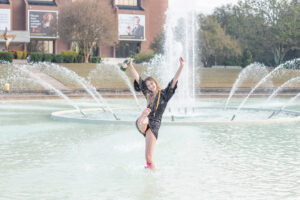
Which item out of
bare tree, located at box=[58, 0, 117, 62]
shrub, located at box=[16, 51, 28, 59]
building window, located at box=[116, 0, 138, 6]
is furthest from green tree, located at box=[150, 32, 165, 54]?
building window, located at box=[116, 0, 138, 6]

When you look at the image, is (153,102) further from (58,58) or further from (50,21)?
(50,21)

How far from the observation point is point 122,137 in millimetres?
13273

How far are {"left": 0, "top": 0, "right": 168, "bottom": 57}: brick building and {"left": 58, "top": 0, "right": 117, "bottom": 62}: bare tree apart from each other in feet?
39.3

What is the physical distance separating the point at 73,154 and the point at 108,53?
6875 centimetres

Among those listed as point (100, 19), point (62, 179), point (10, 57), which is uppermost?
point (100, 19)

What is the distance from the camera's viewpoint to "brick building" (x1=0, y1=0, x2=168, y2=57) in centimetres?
7294

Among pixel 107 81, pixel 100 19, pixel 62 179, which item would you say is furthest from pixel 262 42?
pixel 62 179

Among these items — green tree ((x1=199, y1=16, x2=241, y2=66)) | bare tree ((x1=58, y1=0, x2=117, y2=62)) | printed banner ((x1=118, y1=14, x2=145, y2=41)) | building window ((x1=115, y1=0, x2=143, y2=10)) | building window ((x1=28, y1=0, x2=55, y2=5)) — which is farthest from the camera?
building window ((x1=115, y1=0, x2=143, y2=10))

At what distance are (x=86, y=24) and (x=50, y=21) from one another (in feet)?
50.4

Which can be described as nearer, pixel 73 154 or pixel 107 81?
pixel 73 154

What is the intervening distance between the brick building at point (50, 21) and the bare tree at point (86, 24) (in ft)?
39.3

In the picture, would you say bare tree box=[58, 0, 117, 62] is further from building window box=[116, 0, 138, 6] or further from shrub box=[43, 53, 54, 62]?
building window box=[116, 0, 138, 6]

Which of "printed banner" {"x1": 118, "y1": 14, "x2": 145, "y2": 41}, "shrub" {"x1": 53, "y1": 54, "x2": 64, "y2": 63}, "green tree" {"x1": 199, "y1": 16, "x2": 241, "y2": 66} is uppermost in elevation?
"printed banner" {"x1": 118, "y1": 14, "x2": 145, "y2": 41}

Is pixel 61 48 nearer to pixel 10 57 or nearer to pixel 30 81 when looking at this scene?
pixel 10 57
